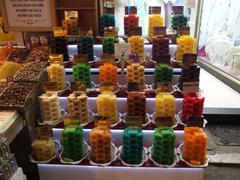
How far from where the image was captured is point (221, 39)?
5852 mm

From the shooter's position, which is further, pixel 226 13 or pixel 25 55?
pixel 226 13

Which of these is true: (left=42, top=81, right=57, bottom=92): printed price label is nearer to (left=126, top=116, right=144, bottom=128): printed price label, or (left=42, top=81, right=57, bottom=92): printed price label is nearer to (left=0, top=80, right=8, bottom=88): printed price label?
(left=0, top=80, right=8, bottom=88): printed price label

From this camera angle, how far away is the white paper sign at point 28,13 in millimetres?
3662

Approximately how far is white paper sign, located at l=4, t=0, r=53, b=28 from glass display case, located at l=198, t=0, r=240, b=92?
342cm

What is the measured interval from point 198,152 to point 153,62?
1.27m

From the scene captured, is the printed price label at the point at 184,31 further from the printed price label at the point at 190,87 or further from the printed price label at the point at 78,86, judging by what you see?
the printed price label at the point at 78,86

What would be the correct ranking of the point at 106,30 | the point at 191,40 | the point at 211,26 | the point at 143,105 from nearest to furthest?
the point at 143,105 → the point at 191,40 → the point at 106,30 → the point at 211,26

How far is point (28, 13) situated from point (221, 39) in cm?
397

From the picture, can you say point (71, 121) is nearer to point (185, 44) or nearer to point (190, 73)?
point (190, 73)

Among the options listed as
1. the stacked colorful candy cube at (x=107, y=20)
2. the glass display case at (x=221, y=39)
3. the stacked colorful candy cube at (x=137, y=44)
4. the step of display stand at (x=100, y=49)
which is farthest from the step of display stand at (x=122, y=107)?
the glass display case at (x=221, y=39)

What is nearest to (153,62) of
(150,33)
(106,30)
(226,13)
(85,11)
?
(150,33)

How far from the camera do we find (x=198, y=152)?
2.66m

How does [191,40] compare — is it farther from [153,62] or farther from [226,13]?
[226,13]

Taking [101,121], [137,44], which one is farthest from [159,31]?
[101,121]
